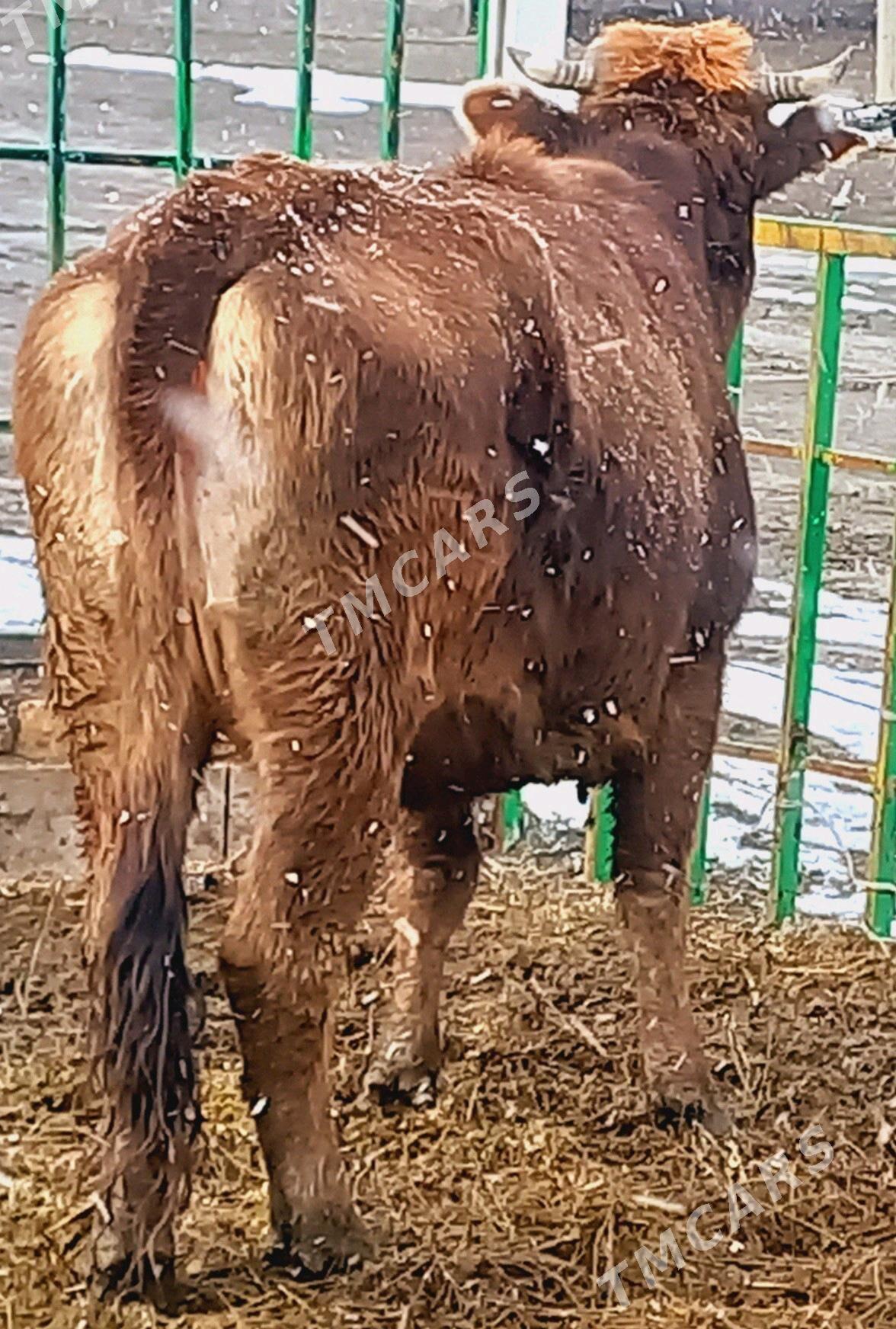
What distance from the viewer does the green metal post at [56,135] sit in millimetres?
4062

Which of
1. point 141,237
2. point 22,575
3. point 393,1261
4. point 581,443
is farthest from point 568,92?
point 393,1261

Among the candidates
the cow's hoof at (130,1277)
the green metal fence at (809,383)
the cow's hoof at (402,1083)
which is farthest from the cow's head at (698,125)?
the cow's hoof at (130,1277)

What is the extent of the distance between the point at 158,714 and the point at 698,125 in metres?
1.59

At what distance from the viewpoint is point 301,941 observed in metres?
2.66

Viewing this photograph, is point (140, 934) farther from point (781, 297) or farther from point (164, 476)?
point (781, 297)

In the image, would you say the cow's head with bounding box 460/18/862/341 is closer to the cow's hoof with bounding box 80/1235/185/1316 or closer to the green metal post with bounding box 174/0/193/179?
the green metal post with bounding box 174/0/193/179

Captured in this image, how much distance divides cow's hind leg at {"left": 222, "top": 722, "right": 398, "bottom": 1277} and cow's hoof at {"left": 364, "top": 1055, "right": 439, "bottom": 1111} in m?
0.64

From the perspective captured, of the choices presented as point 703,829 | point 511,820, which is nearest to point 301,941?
point 703,829

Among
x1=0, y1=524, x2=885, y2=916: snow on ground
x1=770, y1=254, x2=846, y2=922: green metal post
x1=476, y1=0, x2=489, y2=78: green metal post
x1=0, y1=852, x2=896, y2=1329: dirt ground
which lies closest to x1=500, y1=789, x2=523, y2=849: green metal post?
x1=0, y1=524, x2=885, y2=916: snow on ground

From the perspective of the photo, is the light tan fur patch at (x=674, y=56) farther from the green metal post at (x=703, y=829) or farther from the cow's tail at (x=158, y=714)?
the cow's tail at (x=158, y=714)

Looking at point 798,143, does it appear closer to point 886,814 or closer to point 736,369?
point 736,369

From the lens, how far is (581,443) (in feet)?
9.62

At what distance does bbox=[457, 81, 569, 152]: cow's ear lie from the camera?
345cm

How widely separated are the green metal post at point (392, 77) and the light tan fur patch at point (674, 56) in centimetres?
61
